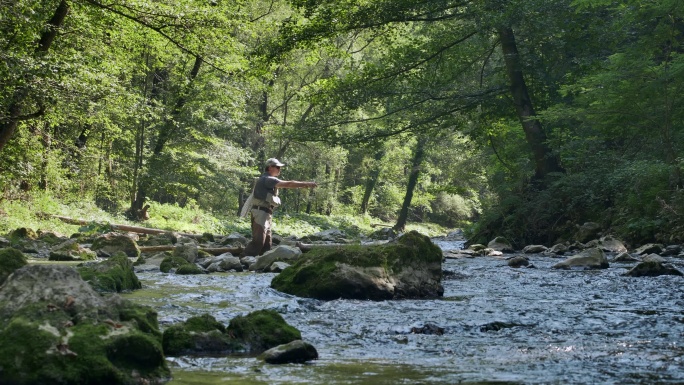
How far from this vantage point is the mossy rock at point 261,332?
4.89 metres

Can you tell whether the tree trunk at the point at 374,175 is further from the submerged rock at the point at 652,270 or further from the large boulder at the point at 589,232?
the submerged rock at the point at 652,270

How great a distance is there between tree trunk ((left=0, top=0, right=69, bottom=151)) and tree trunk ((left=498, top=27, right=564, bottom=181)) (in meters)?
11.7

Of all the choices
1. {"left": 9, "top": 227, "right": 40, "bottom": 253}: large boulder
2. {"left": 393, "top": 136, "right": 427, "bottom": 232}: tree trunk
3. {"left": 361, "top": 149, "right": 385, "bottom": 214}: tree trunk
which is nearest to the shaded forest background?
{"left": 9, "top": 227, "right": 40, "bottom": 253}: large boulder

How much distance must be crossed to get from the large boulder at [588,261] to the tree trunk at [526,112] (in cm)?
850

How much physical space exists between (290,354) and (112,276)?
427 centimetres

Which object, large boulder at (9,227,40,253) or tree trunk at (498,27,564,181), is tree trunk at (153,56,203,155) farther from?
tree trunk at (498,27,564,181)

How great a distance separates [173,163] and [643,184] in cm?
1679

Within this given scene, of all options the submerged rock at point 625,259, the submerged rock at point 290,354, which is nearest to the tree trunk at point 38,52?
the submerged rock at point 290,354

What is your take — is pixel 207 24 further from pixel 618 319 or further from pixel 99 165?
pixel 99 165

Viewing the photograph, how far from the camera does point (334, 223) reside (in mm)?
38531

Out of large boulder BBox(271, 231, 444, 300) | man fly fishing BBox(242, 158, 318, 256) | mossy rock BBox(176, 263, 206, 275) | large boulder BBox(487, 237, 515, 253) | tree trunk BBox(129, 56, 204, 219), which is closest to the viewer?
large boulder BBox(271, 231, 444, 300)

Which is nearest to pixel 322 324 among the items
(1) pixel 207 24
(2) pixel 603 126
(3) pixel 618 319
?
(3) pixel 618 319

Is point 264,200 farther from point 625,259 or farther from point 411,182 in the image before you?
point 411,182

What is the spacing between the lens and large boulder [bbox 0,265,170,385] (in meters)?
3.44
